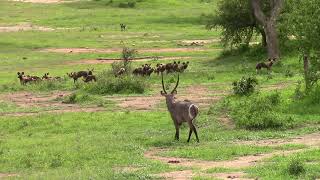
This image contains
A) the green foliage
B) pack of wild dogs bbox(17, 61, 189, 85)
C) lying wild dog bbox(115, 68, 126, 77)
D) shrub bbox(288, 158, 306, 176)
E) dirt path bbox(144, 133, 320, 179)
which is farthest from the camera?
the green foliage

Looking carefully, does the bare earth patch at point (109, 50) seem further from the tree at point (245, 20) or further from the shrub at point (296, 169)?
the shrub at point (296, 169)

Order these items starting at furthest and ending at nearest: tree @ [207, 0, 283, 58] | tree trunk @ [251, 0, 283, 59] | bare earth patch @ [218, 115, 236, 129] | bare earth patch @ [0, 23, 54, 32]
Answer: bare earth patch @ [0, 23, 54, 32], tree @ [207, 0, 283, 58], tree trunk @ [251, 0, 283, 59], bare earth patch @ [218, 115, 236, 129]

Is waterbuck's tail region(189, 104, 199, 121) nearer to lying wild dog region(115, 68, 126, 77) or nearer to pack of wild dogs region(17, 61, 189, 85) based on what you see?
pack of wild dogs region(17, 61, 189, 85)

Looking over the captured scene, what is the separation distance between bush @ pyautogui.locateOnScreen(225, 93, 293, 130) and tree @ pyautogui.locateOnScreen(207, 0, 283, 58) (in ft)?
53.7

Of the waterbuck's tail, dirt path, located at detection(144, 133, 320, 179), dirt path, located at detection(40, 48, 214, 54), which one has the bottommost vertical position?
dirt path, located at detection(144, 133, 320, 179)

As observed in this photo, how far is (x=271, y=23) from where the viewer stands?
37219mm

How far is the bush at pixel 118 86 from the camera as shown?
96.9ft

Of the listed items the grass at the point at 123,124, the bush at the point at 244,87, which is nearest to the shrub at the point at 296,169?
the grass at the point at 123,124

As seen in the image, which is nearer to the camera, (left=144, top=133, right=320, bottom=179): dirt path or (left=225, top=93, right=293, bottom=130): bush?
(left=144, top=133, right=320, bottom=179): dirt path

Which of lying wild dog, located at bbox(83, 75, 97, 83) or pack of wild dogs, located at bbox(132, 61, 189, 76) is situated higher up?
pack of wild dogs, located at bbox(132, 61, 189, 76)

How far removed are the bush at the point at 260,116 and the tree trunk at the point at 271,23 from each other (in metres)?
15.9

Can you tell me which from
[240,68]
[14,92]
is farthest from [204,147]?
[240,68]

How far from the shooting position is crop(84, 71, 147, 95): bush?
1163 inches

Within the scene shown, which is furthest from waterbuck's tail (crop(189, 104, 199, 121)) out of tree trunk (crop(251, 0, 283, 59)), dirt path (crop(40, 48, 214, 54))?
dirt path (crop(40, 48, 214, 54))
